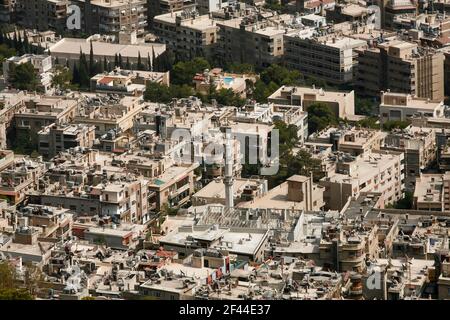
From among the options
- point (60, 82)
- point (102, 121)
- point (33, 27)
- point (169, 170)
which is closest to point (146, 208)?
point (169, 170)

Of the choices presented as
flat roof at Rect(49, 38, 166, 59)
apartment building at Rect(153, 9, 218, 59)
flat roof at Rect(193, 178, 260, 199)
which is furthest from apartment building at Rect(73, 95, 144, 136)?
apartment building at Rect(153, 9, 218, 59)

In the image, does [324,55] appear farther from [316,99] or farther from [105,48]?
[105,48]

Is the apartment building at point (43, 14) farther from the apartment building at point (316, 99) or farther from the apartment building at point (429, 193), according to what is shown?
the apartment building at point (429, 193)

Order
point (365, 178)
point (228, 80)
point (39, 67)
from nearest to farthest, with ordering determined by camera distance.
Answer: point (365, 178) < point (228, 80) < point (39, 67)

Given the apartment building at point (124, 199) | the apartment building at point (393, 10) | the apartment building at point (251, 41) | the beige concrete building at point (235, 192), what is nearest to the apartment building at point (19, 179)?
the apartment building at point (124, 199)

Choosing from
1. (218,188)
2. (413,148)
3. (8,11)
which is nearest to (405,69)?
(413,148)
